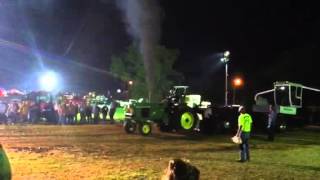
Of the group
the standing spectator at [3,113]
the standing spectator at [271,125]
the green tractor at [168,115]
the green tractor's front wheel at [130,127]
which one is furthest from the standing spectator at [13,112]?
the standing spectator at [271,125]

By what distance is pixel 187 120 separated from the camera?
29266mm

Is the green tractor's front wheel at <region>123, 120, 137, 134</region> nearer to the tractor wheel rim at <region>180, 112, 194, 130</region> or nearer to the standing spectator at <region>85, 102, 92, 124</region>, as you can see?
the tractor wheel rim at <region>180, 112, 194, 130</region>

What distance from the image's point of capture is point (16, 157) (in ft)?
58.7

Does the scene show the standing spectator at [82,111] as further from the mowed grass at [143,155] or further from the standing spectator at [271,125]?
the standing spectator at [271,125]

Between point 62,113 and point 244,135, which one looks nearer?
point 244,135

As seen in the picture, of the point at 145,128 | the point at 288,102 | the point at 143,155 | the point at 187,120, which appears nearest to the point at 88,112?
the point at 187,120

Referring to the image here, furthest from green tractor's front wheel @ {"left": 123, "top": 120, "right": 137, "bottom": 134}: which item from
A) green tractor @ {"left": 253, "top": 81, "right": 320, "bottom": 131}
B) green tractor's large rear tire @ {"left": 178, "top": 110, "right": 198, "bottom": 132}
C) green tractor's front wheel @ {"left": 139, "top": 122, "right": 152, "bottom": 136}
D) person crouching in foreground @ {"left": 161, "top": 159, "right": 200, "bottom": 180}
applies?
person crouching in foreground @ {"left": 161, "top": 159, "right": 200, "bottom": 180}

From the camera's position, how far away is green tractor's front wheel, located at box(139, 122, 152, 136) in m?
27.7

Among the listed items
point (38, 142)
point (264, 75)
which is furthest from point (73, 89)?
point (38, 142)

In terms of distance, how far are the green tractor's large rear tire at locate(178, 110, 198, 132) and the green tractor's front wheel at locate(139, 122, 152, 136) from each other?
6.71 feet

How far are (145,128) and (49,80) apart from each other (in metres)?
38.3

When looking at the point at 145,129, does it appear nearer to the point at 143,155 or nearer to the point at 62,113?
the point at 143,155

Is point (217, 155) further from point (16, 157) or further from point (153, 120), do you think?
point (153, 120)

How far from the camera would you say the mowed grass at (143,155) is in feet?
49.2
